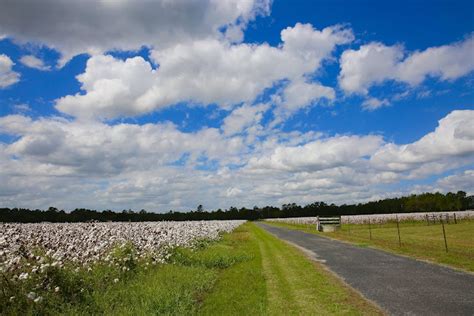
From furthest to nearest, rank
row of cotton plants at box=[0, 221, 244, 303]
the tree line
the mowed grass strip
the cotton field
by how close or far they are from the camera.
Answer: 1. the tree line
2. the mowed grass strip
3. the cotton field
4. row of cotton plants at box=[0, 221, 244, 303]

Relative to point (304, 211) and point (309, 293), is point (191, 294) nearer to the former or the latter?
point (309, 293)

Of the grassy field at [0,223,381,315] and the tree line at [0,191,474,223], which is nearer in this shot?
the grassy field at [0,223,381,315]

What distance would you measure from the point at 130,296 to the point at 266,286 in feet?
13.5

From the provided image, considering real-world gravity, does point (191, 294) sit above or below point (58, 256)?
below

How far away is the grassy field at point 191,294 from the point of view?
8148 millimetres

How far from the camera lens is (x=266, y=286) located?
1157cm

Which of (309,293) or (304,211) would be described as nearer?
(309,293)

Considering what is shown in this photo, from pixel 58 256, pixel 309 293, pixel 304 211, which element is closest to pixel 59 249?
pixel 58 256

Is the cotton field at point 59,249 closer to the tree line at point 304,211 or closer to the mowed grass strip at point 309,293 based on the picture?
the mowed grass strip at point 309,293

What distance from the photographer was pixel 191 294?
33.0 ft

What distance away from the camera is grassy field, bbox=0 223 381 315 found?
8.15 m

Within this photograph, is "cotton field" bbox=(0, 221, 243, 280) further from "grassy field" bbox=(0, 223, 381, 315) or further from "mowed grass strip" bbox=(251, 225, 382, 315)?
"mowed grass strip" bbox=(251, 225, 382, 315)

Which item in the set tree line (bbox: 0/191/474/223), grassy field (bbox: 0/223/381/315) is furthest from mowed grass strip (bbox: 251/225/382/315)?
tree line (bbox: 0/191/474/223)

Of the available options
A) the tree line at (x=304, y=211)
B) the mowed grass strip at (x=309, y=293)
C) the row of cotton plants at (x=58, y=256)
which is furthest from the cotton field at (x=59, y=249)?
Result: the tree line at (x=304, y=211)
